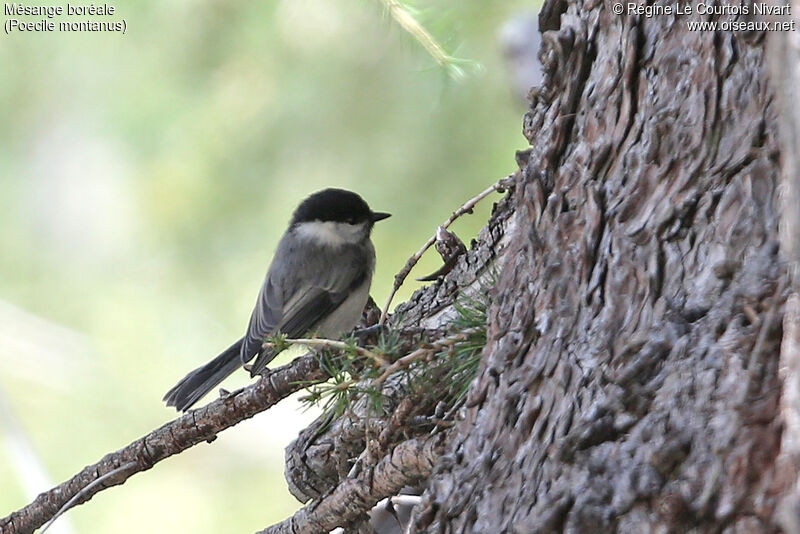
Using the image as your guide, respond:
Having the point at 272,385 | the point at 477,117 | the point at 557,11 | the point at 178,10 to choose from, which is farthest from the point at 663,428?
the point at 178,10

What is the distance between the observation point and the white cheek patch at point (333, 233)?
258 cm

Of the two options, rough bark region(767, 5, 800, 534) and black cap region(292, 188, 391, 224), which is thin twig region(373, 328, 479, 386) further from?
black cap region(292, 188, 391, 224)

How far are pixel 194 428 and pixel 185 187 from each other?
185cm

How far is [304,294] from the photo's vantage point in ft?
8.23

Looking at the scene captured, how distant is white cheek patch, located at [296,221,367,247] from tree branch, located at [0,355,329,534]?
117 centimetres

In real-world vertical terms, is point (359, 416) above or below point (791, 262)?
above

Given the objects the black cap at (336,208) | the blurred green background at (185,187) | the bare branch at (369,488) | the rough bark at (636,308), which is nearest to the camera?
the rough bark at (636,308)

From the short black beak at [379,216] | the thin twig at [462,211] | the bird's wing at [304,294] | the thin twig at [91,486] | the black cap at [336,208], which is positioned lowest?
the thin twig at [91,486]

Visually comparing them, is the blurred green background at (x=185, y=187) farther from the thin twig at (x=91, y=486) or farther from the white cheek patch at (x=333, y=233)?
the thin twig at (x=91, y=486)

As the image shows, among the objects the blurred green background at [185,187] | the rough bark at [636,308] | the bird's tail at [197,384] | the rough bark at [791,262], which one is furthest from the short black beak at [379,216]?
the rough bark at [791,262]

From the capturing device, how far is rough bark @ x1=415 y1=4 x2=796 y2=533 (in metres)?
0.73

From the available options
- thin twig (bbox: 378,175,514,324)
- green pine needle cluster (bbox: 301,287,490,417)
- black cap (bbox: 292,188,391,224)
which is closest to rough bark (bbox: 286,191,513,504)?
thin twig (bbox: 378,175,514,324)

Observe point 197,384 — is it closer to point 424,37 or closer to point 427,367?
point 424,37

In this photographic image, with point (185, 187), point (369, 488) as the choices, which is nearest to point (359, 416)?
point (369, 488)
